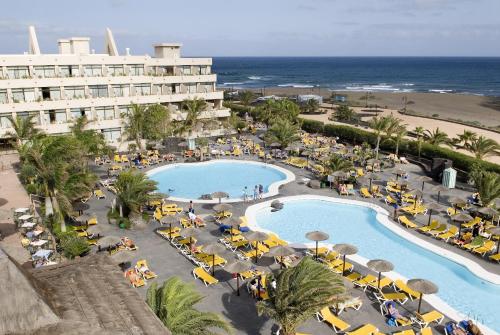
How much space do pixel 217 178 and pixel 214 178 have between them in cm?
28

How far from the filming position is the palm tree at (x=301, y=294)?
520 inches

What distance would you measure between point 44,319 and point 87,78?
138 ft

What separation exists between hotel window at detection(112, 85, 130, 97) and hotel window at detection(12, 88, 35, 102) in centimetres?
819

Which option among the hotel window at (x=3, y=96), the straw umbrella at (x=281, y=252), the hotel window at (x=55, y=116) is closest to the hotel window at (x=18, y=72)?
the hotel window at (x=3, y=96)

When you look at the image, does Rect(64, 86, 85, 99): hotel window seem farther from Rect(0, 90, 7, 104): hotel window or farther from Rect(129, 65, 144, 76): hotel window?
Rect(129, 65, 144, 76): hotel window

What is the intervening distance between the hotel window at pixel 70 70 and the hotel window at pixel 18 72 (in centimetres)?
316

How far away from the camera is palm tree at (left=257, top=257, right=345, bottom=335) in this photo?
1320 cm

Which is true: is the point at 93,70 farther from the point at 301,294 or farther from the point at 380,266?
the point at 301,294

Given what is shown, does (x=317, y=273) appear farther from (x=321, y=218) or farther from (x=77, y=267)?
(x=321, y=218)

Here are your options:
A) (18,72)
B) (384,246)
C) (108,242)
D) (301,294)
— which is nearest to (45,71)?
(18,72)

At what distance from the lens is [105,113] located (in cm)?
4553

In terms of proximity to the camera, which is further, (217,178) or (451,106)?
(451,106)

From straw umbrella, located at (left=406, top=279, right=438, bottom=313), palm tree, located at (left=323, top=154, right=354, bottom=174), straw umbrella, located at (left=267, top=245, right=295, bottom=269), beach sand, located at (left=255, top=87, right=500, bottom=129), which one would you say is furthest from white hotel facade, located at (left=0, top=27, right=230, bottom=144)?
beach sand, located at (left=255, top=87, right=500, bottom=129)

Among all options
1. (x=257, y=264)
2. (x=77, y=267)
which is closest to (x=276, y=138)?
(x=257, y=264)
